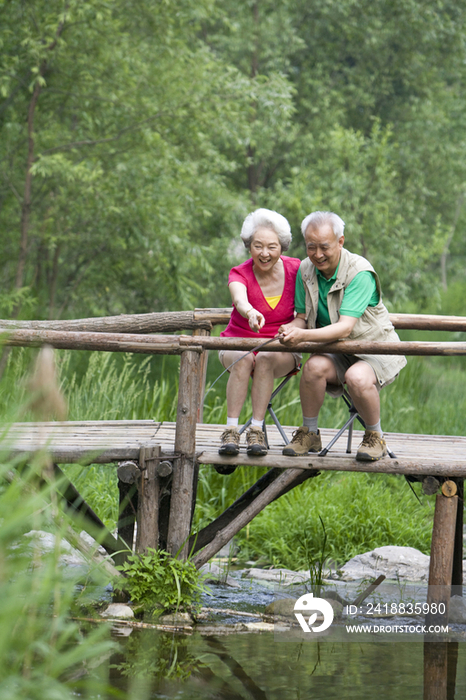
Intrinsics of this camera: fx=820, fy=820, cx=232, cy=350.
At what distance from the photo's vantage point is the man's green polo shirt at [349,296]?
3.98 meters

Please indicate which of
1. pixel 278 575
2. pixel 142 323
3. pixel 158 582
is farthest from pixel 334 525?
pixel 158 582

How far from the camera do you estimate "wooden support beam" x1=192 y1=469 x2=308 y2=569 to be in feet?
14.1

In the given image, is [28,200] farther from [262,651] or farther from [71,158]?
[262,651]

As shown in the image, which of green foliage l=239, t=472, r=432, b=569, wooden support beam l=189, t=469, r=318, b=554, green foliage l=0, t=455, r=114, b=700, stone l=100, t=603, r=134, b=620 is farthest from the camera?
green foliage l=239, t=472, r=432, b=569

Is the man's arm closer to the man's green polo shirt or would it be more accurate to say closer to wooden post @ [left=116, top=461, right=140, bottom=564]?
the man's green polo shirt

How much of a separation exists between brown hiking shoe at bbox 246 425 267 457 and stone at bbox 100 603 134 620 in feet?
3.27

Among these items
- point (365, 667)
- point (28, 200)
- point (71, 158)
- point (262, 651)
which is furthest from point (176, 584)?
point (71, 158)

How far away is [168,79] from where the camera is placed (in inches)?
390

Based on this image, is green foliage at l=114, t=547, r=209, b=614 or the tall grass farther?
the tall grass

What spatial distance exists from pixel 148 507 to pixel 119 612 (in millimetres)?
535

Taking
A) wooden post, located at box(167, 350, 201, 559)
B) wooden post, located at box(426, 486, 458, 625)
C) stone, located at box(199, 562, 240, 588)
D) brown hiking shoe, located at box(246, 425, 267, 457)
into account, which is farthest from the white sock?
stone, located at box(199, 562, 240, 588)

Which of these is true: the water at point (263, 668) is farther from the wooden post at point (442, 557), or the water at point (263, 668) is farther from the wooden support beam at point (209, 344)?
the wooden support beam at point (209, 344)

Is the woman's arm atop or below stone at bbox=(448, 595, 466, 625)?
atop

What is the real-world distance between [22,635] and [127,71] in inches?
345
